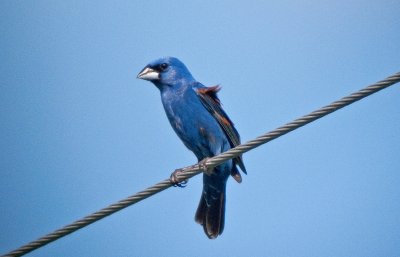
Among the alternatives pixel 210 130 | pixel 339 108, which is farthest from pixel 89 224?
pixel 210 130

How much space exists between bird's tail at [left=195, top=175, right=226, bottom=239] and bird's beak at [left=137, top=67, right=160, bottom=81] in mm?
1468

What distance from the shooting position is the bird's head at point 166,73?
7.46m

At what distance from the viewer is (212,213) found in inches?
279

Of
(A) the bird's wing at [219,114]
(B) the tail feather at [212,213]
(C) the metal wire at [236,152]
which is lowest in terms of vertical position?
(B) the tail feather at [212,213]

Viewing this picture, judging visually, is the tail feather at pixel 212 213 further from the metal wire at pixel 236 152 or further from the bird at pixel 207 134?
the metal wire at pixel 236 152

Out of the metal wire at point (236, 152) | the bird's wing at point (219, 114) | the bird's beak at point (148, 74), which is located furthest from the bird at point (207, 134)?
the metal wire at point (236, 152)

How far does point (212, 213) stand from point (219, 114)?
1.13 metres

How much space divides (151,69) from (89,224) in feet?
11.7

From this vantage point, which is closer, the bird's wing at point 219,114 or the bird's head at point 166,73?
the bird's wing at point 219,114

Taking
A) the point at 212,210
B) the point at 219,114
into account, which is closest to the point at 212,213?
the point at 212,210

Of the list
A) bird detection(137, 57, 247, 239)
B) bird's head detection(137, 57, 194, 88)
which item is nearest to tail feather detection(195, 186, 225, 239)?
bird detection(137, 57, 247, 239)

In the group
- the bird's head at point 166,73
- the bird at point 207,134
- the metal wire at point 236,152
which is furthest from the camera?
the bird's head at point 166,73

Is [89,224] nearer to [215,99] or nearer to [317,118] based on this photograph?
[317,118]

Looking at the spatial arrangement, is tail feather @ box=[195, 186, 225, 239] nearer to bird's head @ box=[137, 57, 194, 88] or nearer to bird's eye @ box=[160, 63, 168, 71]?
bird's head @ box=[137, 57, 194, 88]
